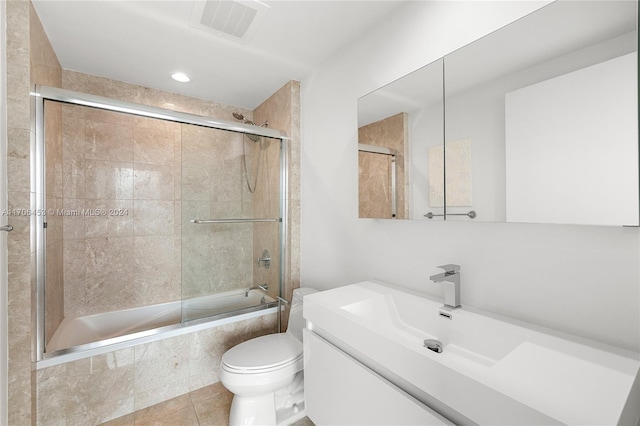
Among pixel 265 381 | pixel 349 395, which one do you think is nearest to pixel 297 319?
pixel 265 381

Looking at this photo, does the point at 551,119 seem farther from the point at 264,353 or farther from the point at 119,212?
the point at 119,212

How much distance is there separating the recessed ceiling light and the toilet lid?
6.78 feet

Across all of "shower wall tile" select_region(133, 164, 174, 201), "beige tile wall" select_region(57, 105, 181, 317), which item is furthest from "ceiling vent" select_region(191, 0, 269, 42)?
"shower wall tile" select_region(133, 164, 174, 201)

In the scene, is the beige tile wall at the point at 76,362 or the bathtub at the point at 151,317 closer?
the beige tile wall at the point at 76,362

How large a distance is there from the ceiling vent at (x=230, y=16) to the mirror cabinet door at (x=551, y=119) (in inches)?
42.3

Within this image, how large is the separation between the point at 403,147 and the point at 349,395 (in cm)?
111

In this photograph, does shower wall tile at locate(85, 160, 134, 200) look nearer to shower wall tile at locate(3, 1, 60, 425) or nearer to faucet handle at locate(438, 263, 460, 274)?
shower wall tile at locate(3, 1, 60, 425)

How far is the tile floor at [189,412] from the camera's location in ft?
5.41

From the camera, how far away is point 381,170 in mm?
1500

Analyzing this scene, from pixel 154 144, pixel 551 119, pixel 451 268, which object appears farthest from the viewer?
pixel 154 144

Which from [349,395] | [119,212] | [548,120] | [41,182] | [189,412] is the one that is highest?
[548,120]

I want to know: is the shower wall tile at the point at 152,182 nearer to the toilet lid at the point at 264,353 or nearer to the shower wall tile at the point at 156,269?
the shower wall tile at the point at 156,269

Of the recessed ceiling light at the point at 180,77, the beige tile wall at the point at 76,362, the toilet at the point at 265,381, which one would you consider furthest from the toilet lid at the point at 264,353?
the recessed ceiling light at the point at 180,77

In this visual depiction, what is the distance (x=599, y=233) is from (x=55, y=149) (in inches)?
109
